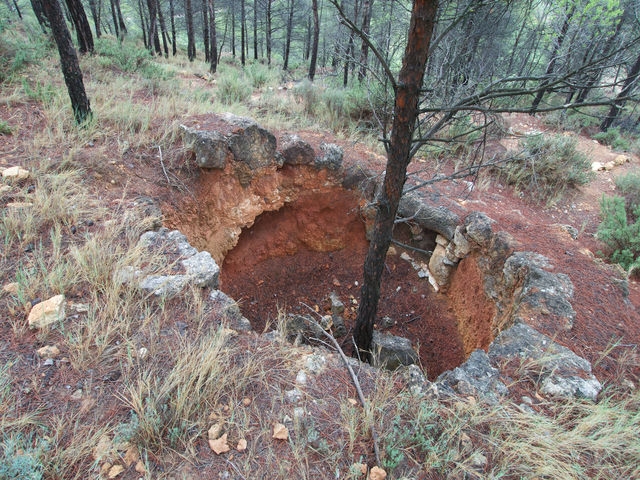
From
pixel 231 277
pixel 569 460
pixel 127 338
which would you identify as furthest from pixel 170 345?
pixel 231 277

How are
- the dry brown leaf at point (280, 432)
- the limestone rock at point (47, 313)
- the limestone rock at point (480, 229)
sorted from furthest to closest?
1. the limestone rock at point (480, 229)
2. the limestone rock at point (47, 313)
3. the dry brown leaf at point (280, 432)

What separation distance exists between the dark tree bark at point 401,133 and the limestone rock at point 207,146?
2.70 metres

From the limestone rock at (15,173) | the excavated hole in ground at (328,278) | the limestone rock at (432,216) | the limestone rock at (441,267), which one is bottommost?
the excavated hole in ground at (328,278)

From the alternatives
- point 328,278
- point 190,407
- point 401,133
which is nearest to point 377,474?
point 190,407

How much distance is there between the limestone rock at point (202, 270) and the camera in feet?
8.82

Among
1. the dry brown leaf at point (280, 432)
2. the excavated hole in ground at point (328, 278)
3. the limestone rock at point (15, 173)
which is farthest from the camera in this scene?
the excavated hole in ground at point (328, 278)

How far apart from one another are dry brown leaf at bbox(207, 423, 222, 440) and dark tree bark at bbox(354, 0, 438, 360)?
155cm

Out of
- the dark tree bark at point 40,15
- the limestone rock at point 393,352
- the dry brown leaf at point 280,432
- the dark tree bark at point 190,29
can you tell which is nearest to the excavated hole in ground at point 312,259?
the limestone rock at point 393,352

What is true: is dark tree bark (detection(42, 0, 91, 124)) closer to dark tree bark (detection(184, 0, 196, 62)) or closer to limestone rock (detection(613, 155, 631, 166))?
dark tree bark (detection(184, 0, 196, 62))

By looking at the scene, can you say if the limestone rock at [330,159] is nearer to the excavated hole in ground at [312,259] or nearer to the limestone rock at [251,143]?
the excavated hole in ground at [312,259]

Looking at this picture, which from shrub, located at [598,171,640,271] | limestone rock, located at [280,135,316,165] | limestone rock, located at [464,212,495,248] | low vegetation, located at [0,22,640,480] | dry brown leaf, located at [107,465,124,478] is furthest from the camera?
limestone rock, located at [280,135,316,165]

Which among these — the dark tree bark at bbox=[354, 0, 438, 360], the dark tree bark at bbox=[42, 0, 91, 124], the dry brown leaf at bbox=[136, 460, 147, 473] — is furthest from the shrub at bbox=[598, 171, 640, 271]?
the dark tree bark at bbox=[42, 0, 91, 124]

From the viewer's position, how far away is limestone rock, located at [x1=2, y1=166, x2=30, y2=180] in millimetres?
3250

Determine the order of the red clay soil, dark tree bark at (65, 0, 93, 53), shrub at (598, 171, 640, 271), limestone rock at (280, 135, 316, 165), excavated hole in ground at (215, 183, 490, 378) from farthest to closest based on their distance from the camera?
dark tree bark at (65, 0, 93, 53), limestone rock at (280, 135, 316, 165), excavated hole in ground at (215, 183, 490, 378), shrub at (598, 171, 640, 271), the red clay soil
